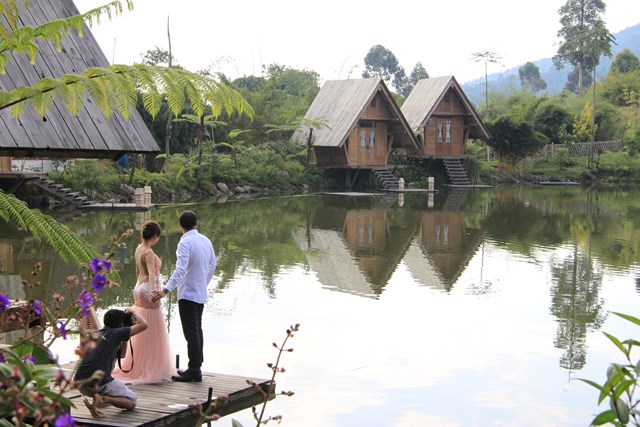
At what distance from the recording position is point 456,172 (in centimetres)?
4703

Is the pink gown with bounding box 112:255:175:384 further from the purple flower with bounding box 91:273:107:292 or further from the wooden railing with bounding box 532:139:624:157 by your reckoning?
the wooden railing with bounding box 532:139:624:157

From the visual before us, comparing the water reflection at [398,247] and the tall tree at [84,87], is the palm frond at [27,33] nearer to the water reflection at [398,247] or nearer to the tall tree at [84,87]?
the tall tree at [84,87]

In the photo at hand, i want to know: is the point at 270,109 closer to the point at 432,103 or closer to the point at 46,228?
the point at 432,103

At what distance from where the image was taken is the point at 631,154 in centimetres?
5419

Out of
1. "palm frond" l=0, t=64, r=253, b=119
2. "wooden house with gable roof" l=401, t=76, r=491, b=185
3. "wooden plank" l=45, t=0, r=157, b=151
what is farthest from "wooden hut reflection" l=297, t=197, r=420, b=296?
"wooden house with gable roof" l=401, t=76, r=491, b=185

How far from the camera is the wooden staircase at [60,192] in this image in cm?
2777

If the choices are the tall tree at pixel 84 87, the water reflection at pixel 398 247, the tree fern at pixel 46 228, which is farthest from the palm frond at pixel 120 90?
the water reflection at pixel 398 247

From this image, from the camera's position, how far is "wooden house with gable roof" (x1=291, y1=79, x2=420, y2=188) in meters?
40.4

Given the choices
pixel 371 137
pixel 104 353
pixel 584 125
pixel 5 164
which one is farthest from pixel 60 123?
pixel 584 125

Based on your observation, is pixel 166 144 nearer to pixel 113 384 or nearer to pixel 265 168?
pixel 265 168

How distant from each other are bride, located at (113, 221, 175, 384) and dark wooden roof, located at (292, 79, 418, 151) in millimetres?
31338

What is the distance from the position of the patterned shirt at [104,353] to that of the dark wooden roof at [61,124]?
123 cm

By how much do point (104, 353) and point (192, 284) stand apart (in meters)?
1.55

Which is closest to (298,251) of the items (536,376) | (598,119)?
(536,376)
